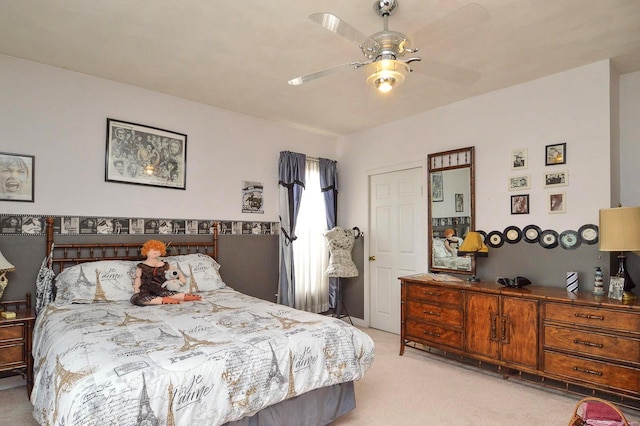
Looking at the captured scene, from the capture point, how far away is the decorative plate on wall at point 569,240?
3223 mm

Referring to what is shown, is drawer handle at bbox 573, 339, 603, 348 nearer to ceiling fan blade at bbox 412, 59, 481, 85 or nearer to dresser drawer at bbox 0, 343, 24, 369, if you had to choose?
ceiling fan blade at bbox 412, 59, 481, 85

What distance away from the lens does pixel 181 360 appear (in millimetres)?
1778

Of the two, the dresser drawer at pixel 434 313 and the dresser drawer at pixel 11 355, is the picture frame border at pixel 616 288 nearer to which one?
the dresser drawer at pixel 434 313

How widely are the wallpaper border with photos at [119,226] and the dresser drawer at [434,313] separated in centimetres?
210

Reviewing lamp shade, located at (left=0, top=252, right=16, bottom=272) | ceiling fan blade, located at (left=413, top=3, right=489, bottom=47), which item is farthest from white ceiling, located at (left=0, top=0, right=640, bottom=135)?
lamp shade, located at (left=0, top=252, right=16, bottom=272)

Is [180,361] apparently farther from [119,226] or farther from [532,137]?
[532,137]

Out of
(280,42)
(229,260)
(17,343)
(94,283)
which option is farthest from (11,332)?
(280,42)

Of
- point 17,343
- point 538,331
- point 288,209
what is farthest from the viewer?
point 288,209

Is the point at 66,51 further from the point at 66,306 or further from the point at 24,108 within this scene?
the point at 66,306

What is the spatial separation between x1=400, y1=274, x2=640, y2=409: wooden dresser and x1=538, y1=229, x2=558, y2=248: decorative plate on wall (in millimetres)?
412

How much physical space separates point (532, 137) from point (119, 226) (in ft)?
13.8

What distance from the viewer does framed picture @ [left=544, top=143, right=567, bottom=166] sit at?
3.32 metres

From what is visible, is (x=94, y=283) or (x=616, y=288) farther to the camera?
(x=94, y=283)

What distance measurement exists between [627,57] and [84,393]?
4.46 meters
